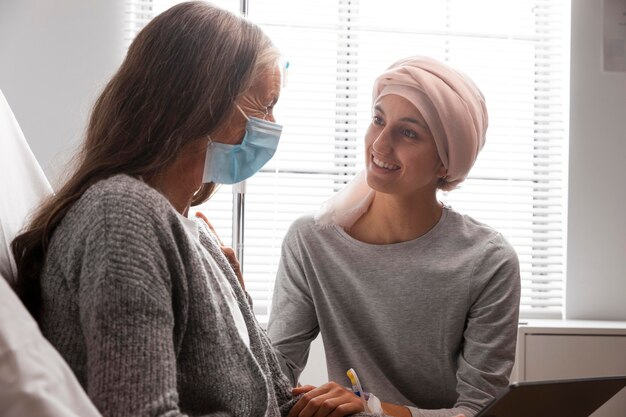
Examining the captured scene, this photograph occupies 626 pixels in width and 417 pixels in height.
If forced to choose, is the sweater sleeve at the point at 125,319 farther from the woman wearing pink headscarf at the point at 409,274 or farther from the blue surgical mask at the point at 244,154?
the woman wearing pink headscarf at the point at 409,274

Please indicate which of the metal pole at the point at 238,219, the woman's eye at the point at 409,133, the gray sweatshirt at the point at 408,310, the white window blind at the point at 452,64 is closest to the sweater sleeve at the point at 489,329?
the gray sweatshirt at the point at 408,310

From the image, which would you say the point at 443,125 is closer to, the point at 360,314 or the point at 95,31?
the point at 360,314

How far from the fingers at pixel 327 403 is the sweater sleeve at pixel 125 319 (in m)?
0.51

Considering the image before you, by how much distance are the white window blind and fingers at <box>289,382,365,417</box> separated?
1.62 metres

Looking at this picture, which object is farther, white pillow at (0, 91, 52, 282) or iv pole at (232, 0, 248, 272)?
iv pole at (232, 0, 248, 272)

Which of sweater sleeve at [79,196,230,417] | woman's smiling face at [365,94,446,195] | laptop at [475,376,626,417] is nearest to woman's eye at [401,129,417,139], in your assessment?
woman's smiling face at [365,94,446,195]

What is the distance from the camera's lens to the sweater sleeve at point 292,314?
1.87 meters

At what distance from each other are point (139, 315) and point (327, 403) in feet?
1.91

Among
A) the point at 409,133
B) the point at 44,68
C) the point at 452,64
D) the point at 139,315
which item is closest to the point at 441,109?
the point at 409,133

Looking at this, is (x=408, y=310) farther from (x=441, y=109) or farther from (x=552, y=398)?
(x=552, y=398)

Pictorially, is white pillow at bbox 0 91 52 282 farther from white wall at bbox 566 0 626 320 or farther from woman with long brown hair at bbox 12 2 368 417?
white wall at bbox 566 0 626 320

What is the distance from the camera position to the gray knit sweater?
2.91 ft

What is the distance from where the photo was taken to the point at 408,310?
6.00 feet

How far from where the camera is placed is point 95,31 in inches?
115
